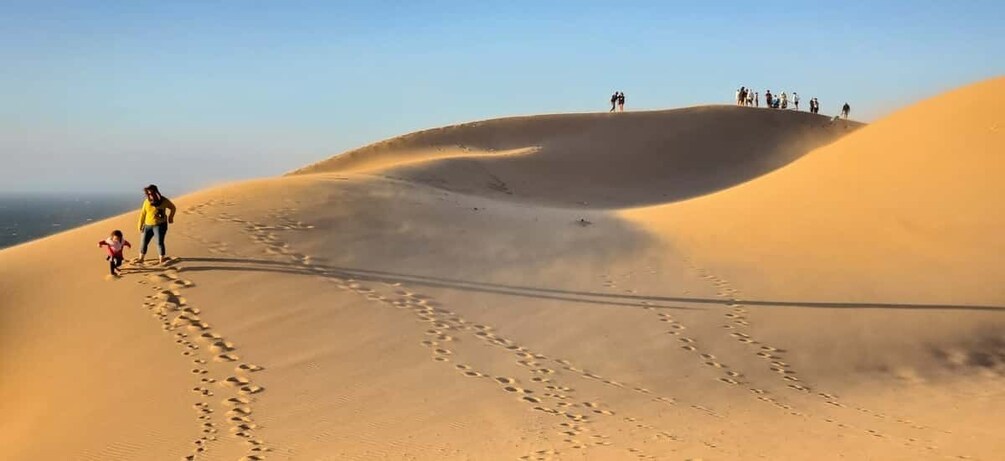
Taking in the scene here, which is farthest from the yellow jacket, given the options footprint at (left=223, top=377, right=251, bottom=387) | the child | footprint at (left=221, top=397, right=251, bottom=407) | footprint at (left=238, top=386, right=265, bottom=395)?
footprint at (left=221, top=397, right=251, bottom=407)

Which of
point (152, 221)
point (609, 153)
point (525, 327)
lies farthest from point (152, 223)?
point (609, 153)

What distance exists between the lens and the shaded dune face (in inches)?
1019

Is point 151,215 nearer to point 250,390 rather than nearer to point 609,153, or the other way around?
point 250,390

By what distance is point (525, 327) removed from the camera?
8867 mm

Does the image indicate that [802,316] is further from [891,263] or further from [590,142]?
[590,142]

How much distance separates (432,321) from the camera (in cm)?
880

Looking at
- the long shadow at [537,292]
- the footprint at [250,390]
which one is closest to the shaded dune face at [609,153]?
the long shadow at [537,292]

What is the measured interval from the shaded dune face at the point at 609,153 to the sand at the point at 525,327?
9836 millimetres

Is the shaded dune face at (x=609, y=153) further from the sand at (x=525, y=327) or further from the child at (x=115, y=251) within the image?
the child at (x=115, y=251)

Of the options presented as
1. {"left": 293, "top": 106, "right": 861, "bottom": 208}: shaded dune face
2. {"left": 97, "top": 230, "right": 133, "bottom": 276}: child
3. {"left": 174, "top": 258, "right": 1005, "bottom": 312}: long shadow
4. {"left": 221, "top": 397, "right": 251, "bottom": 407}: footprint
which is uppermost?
{"left": 293, "top": 106, "right": 861, "bottom": 208}: shaded dune face

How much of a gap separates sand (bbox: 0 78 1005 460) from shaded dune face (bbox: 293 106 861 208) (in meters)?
9.84

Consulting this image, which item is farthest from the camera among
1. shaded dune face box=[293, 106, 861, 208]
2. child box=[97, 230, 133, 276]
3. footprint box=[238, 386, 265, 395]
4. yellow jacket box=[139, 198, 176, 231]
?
shaded dune face box=[293, 106, 861, 208]

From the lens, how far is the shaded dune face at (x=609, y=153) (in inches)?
1019

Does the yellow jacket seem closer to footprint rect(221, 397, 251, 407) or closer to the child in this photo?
the child
